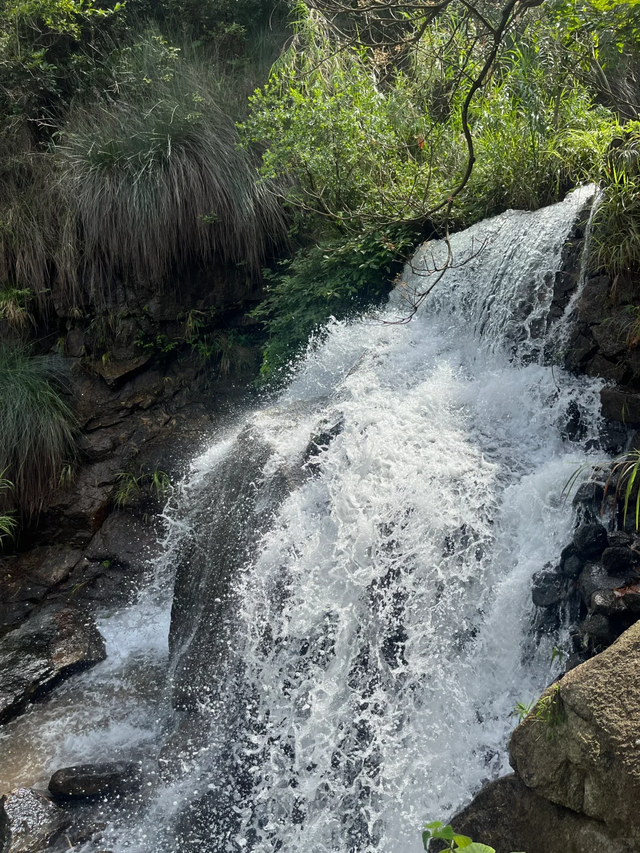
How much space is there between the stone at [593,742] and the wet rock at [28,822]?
2.40m

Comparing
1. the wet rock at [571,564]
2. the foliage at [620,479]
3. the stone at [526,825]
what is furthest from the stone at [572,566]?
A: the stone at [526,825]

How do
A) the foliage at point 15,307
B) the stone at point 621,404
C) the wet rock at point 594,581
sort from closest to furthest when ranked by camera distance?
the wet rock at point 594,581 → the stone at point 621,404 → the foliage at point 15,307

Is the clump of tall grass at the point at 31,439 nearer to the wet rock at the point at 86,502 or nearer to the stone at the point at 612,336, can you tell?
the wet rock at the point at 86,502

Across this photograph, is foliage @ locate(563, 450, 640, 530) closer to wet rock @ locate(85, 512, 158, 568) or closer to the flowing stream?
the flowing stream

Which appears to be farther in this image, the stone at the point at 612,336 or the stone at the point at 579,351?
the stone at the point at 579,351

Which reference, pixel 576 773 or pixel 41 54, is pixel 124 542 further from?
pixel 41 54

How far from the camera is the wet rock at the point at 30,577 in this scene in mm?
5285

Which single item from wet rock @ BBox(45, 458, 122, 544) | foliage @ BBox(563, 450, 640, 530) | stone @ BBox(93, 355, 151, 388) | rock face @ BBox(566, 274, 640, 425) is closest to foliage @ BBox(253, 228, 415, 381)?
stone @ BBox(93, 355, 151, 388)

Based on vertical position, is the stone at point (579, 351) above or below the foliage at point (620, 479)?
above

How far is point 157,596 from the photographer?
5195 millimetres

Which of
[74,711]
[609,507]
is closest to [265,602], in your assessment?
[74,711]

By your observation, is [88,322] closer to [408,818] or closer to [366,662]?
[366,662]

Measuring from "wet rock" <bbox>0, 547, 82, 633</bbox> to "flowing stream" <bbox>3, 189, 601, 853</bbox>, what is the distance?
0.79 meters

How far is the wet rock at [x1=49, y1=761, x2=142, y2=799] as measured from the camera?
3.62m
